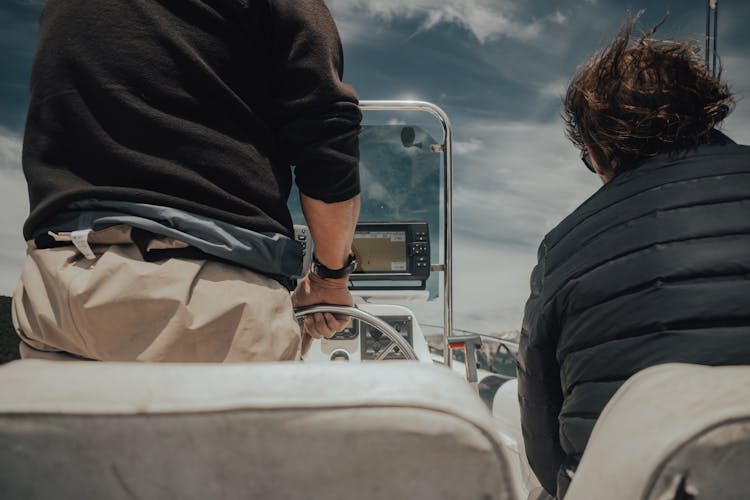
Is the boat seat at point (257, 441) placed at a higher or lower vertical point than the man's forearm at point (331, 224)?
higher

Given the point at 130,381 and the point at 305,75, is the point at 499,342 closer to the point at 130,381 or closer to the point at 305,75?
the point at 305,75

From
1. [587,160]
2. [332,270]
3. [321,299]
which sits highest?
[587,160]

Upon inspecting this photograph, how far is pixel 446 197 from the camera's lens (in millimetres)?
2389

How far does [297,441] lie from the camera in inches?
13.4

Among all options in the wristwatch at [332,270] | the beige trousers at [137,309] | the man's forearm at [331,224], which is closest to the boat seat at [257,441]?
the beige trousers at [137,309]

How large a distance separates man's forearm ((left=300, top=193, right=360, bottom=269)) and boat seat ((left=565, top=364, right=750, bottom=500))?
736 millimetres

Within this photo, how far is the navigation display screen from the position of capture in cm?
264

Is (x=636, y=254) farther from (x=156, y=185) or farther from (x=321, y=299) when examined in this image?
(x=156, y=185)

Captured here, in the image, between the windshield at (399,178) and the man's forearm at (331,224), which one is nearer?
the man's forearm at (331,224)

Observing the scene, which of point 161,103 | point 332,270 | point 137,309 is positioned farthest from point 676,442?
point 332,270

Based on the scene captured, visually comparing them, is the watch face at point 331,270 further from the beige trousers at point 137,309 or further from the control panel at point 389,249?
the control panel at point 389,249

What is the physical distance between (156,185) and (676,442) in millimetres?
715

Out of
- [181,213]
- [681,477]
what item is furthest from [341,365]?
[181,213]

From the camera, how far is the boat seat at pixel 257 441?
1.10 ft
